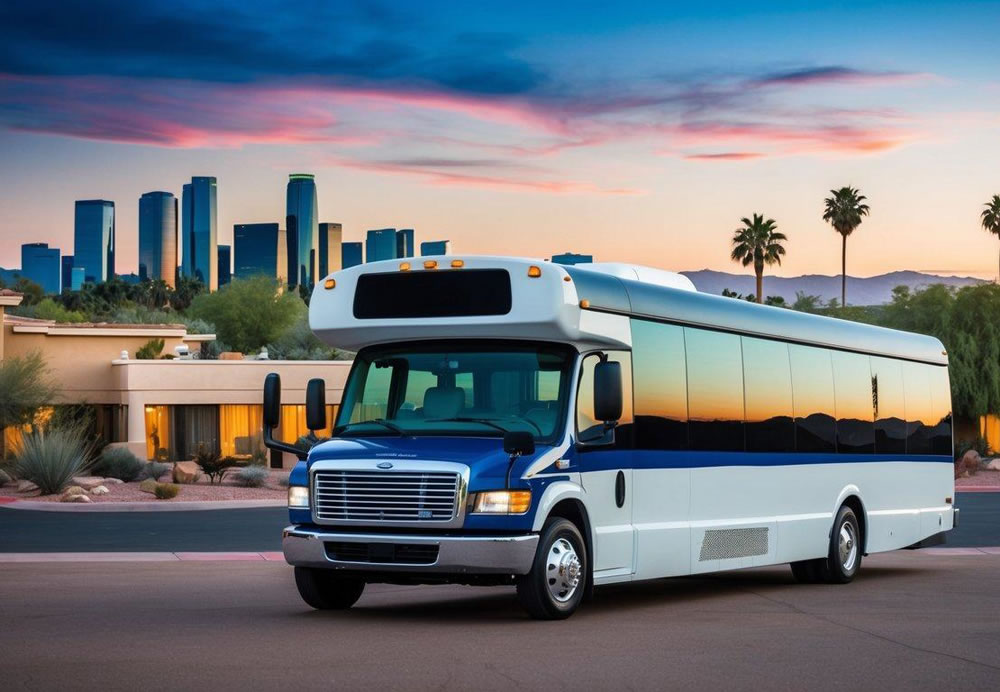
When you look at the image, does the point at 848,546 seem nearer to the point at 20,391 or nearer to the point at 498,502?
the point at 498,502

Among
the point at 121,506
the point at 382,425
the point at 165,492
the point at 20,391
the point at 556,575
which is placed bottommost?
the point at 556,575

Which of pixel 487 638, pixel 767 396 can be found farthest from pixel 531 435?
pixel 767 396

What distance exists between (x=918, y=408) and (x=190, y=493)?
77.2 feet

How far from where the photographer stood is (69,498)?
38.4 metres

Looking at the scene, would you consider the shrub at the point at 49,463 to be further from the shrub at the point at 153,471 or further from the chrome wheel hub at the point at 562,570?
the chrome wheel hub at the point at 562,570

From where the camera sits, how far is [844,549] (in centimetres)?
2031

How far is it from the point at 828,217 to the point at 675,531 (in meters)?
85.8

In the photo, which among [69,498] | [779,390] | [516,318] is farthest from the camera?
[69,498]

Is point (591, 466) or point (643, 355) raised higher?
point (643, 355)

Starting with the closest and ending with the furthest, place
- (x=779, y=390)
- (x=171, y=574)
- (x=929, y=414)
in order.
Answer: (x=779, y=390), (x=171, y=574), (x=929, y=414)

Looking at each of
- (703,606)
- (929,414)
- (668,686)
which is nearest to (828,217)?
(929,414)

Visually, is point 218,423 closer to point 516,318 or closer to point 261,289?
point 516,318

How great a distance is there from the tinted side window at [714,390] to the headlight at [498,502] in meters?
3.60

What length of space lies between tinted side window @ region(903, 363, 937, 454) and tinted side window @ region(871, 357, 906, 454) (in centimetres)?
20
